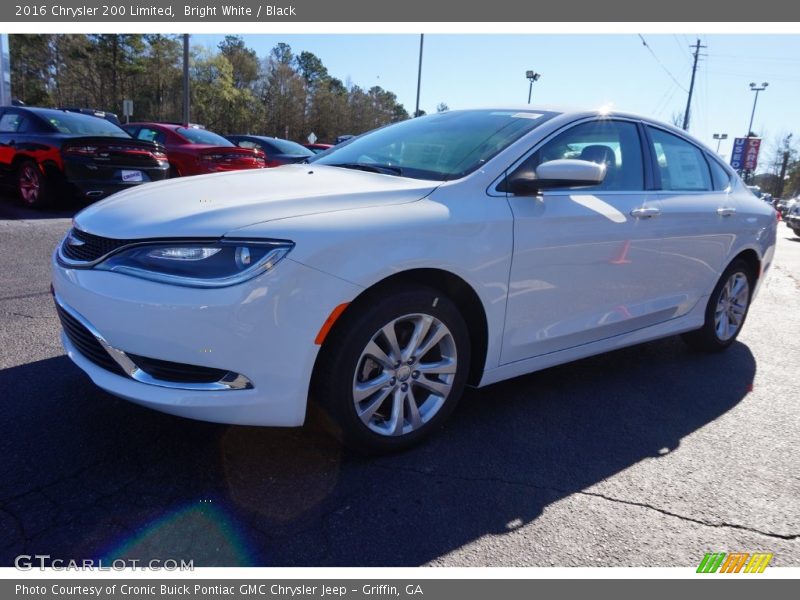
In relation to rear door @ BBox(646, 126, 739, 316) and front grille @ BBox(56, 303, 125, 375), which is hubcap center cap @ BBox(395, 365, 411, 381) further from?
rear door @ BBox(646, 126, 739, 316)

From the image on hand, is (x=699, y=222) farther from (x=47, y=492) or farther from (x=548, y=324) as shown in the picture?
(x=47, y=492)

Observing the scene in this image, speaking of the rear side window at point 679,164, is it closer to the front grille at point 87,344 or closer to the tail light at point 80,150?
the front grille at point 87,344

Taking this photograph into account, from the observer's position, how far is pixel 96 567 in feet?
6.30

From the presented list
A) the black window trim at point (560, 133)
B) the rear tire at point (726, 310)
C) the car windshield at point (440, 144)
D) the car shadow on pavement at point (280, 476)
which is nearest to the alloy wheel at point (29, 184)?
the car shadow on pavement at point (280, 476)

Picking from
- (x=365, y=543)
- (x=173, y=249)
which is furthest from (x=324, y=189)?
Answer: (x=365, y=543)

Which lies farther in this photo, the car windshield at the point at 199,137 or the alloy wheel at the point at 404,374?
the car windshield at the point at 199,137

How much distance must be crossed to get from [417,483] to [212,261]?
1204mm

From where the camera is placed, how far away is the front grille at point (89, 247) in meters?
2.40

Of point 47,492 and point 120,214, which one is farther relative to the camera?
point 120,214

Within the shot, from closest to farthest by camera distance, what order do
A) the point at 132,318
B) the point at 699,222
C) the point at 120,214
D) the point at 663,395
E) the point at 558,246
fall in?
the point at 132,318 → the point at 120,214 → the point at 558,246 → the point at 663,395 → the point at 699,222

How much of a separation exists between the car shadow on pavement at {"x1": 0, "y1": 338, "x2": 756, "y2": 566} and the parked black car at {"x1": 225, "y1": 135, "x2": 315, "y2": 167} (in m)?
9.82

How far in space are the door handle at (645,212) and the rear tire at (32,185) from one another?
7890 millimetres

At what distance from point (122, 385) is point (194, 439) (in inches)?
19.5
